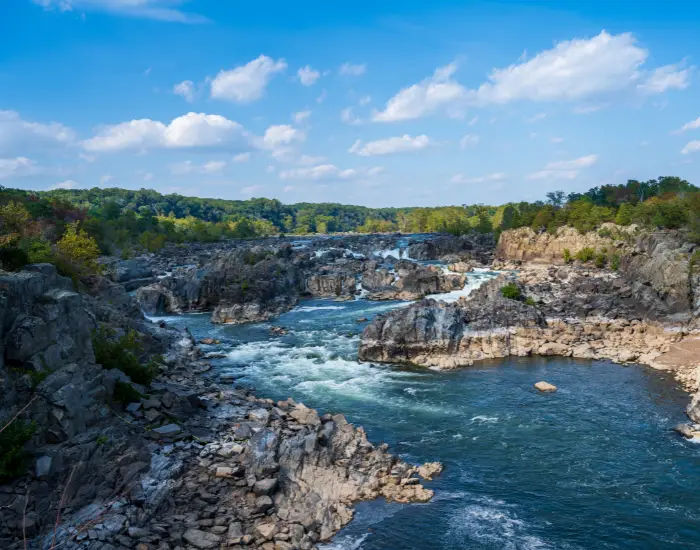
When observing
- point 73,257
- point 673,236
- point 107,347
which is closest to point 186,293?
point 73,257

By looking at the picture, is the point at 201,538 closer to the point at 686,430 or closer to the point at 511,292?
the point at 686,430

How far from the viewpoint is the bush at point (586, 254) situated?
2917 inches

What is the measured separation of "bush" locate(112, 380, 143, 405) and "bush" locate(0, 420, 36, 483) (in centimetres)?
528

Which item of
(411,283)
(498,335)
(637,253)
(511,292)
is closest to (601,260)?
(637,253)

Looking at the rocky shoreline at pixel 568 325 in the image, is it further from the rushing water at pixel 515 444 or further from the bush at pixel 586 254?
the bush at pixel 586 254

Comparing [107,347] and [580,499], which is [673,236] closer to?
[580,499]

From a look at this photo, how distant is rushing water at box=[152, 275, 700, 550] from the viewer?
57.9 ft

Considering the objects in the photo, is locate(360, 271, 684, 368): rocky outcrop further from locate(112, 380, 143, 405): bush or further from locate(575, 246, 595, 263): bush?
locate(575, 246, 595, 263): bush

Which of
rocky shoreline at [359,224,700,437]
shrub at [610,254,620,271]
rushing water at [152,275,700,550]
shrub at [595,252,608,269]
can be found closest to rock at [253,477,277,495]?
rushing water at [152,275,700,550]

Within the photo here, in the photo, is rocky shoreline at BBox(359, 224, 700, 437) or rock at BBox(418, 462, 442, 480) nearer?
rock at BBox(418, 462, 442, 480)

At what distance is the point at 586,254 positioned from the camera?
74188mm

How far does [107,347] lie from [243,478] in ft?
35.2

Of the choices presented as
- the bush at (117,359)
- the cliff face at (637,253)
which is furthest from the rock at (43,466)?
the cliff face at (637,253)

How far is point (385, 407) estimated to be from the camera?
28.7 meters
